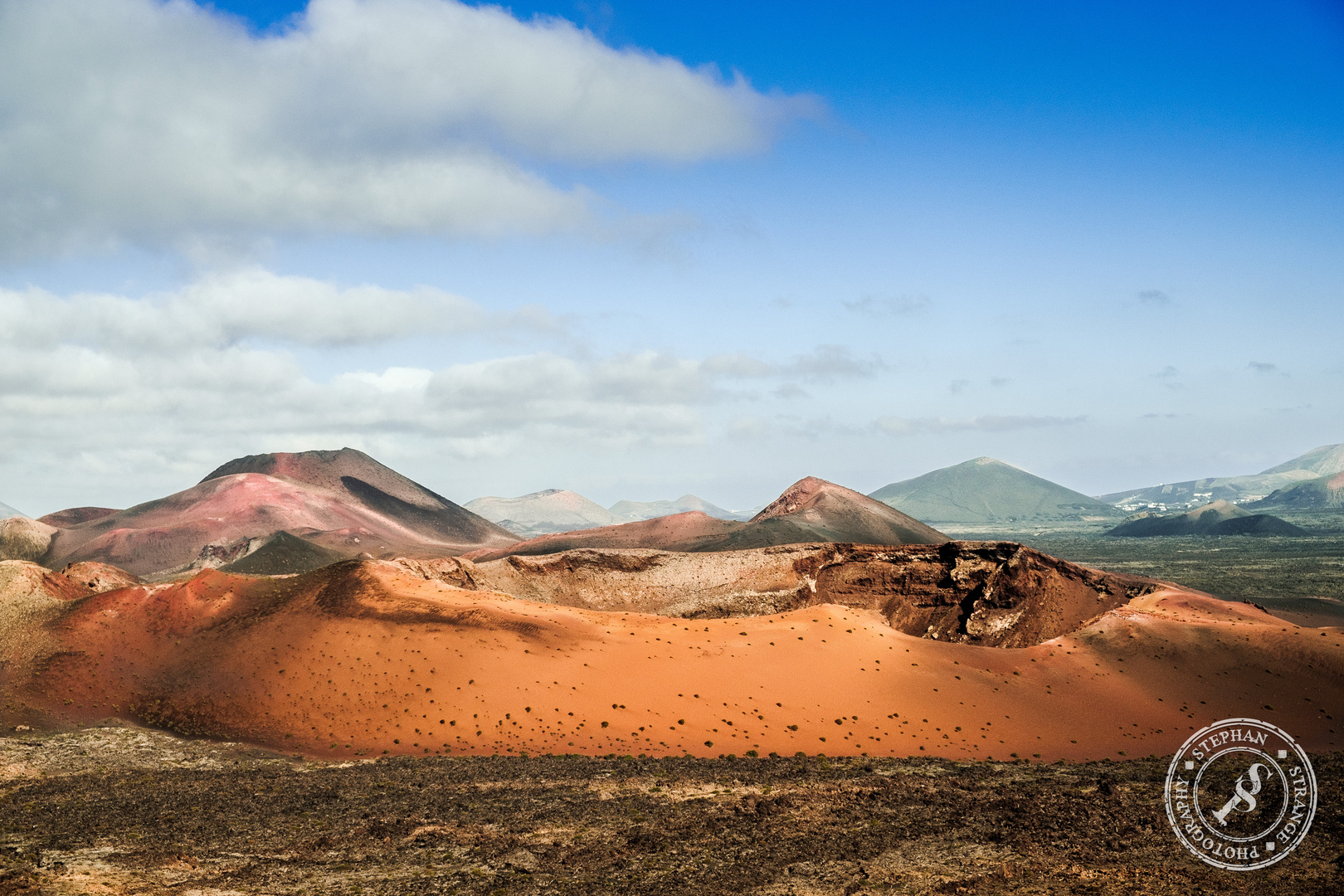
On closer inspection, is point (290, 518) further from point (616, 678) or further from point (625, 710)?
point (625, 710)

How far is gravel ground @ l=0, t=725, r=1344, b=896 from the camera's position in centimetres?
1354

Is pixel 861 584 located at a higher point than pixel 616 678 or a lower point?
higher

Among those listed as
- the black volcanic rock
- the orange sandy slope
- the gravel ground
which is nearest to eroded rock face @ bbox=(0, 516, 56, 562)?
the black volcanic rock

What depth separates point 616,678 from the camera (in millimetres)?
29391

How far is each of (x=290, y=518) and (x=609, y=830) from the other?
114 m

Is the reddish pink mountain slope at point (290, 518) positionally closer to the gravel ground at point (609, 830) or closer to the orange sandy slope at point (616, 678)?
the orange sandy slope at point (616, 678)

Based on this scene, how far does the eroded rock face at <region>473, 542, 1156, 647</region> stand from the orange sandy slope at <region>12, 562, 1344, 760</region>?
7165mm

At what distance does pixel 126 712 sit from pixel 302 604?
7158 mm

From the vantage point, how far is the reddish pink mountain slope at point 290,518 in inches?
4065

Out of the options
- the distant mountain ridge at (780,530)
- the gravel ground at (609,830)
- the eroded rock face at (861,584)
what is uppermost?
the distant mountain ridge at (780,530)

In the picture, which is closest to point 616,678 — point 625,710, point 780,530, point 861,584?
point 625,710

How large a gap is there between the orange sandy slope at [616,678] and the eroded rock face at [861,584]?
7165 mm

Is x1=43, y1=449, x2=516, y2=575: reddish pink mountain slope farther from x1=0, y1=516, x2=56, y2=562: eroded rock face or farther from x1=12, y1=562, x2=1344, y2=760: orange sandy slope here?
x1=12, y1=562, x2=1344, y2=760: orange sandy slope

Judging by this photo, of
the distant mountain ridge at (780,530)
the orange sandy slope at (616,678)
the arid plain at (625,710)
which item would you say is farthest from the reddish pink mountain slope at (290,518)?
the orange sandy slope at (616,678)
